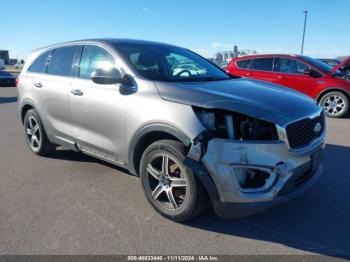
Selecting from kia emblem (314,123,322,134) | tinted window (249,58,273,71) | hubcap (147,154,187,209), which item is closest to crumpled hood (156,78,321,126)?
kia emblem (314,123,322,134)

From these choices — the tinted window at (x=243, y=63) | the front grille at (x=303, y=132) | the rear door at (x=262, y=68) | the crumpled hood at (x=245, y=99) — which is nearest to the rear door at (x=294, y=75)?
the rear door at (x=262, y=68)

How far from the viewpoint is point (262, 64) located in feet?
32.4

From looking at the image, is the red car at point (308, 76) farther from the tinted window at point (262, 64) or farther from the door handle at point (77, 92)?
the door handle at point (77, 92)

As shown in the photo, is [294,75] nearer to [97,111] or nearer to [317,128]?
[317,128]

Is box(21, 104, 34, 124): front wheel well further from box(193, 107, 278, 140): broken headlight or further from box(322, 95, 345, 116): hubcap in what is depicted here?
box(322, 95, 345, 116): hubcap

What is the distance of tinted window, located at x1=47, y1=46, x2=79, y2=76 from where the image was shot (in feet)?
14.6

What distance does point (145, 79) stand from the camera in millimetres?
3441

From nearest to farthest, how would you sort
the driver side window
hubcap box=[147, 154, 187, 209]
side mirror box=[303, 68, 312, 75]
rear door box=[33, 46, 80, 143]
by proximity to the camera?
hubcap box=[147, 154, 187, 209] → the driver side window → rear door box=[33, 46, 80, 143] → side mirror box=[303, 68, 312, 75]

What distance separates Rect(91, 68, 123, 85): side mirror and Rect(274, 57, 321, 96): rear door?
688 cm

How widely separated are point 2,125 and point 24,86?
3514 millimetres

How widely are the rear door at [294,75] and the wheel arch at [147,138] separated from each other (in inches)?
273

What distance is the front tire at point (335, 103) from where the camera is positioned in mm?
8664

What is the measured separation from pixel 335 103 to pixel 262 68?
2268mm

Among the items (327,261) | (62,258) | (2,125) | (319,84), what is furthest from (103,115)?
(319,84)
